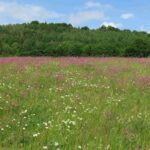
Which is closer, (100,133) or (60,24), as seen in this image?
(100,133)

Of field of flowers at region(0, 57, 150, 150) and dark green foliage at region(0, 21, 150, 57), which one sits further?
dark green foliage at region(0, 21, 150, 57)

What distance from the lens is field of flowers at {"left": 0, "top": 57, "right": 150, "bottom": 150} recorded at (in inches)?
320

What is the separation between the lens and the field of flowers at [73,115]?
26.7 feet

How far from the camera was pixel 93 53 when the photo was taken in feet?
174

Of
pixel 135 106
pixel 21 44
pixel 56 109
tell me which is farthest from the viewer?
pixel 21 44

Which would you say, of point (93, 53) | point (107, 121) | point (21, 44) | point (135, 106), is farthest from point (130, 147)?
point (21, 44)

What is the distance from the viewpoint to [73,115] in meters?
9.79

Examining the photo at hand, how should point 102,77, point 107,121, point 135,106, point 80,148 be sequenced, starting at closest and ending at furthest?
1. point 80,148
2. point 107,121
3. point 135,106
4. point 102,77

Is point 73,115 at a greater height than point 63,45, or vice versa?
point 63,45

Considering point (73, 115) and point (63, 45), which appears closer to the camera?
point (73, 115)

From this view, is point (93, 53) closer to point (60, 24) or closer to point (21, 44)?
point (21, 44)

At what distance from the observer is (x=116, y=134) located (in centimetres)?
871

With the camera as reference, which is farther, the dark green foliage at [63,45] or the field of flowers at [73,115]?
the dark green foliage at [63,45]

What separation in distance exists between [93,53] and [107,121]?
144 ft
